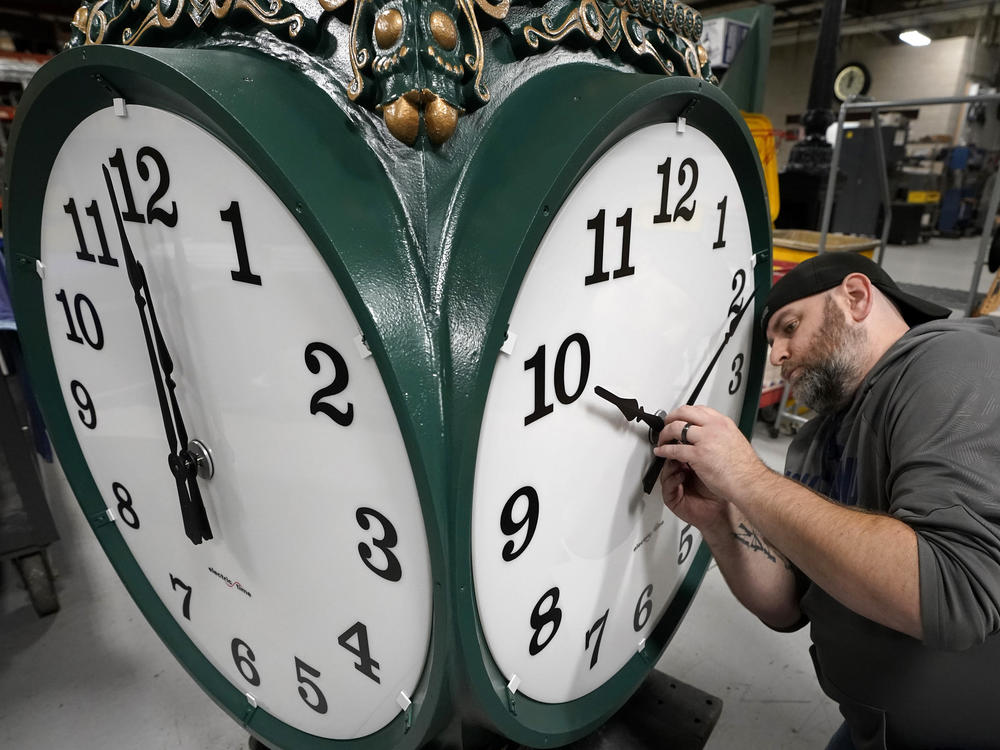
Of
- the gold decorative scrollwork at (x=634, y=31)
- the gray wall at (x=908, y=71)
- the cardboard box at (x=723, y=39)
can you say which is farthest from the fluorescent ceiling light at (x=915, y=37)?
the gold decorative scrollwork at (x=634, y=31)

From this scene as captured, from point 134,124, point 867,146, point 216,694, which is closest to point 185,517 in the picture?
point 216,694

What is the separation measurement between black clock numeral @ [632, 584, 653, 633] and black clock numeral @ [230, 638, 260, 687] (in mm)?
606

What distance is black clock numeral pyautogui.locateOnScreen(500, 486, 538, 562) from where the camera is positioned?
68 cm

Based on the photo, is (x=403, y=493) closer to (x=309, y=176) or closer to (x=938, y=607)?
(x=309, y=176)

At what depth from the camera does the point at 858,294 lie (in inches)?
47.3

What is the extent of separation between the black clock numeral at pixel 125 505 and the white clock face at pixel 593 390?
71cm

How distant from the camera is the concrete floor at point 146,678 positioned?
162 cm

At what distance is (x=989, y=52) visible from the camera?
12141 millimetres

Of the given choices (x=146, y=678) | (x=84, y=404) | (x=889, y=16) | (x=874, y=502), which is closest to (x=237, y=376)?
(x=84, y=404)

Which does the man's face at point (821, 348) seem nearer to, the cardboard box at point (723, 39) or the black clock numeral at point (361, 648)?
the black clock numeral at point (361, 648)

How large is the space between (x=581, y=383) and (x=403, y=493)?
260 mm

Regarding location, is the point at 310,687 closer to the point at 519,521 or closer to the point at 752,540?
the point at 519,521

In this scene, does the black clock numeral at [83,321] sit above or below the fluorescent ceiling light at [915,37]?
below

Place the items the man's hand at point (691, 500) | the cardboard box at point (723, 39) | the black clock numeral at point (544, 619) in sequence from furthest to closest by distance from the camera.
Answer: the cardboard box at point (723, 39) → the man's hand at point (691, 500) → the black clock numeral at point (544, 619)
